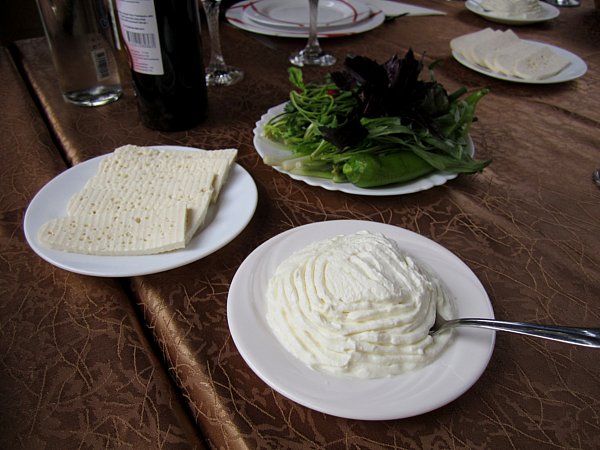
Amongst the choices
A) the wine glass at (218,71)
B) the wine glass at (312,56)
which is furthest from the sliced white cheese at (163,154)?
the wine glass at (312,56)

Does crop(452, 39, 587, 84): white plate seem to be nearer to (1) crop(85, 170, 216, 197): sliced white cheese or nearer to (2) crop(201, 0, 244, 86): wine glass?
(2) crop(201, 0, 244, 86): wine glass

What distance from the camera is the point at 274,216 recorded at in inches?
29.5

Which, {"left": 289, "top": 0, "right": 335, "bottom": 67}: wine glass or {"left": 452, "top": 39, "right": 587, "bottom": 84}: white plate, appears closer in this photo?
{"left": 452, "top": 39, "right": 587, "bottom": 84}: white plate

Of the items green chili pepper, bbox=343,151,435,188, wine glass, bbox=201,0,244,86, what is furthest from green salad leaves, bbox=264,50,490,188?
wine glass, bbox=201,0,244,86

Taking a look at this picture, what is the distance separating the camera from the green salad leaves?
0.78 metres

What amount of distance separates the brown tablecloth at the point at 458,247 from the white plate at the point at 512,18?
318mm

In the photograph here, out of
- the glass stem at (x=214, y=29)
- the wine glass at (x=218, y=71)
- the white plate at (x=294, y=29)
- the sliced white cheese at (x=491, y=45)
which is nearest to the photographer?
the glass stem at (x=214, y=29)

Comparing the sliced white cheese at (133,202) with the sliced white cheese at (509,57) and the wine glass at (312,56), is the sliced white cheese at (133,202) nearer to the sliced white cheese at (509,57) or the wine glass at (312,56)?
the wine glass at (312,56)

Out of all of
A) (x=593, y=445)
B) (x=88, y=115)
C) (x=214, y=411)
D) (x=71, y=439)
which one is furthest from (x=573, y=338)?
(x=88, y=115)

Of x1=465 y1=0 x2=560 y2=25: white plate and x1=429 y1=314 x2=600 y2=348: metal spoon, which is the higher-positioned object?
x1=429 y1=314 x2=600 y2=348: metal spoon

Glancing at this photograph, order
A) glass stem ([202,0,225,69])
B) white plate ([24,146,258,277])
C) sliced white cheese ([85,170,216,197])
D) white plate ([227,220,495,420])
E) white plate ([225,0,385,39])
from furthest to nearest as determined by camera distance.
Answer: white plate ([225,0,385,39]) → glass stem ([202,0,225,69]) → sliced white cheese ([85,170,216,197]) → white plate ([24,146,258,277]) → white plate ([227,220,495,420])

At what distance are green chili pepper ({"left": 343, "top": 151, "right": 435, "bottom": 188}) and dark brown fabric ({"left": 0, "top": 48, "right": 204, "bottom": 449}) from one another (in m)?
0.40

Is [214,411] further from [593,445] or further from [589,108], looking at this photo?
[589,108]

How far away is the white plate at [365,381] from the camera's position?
0.42 m
